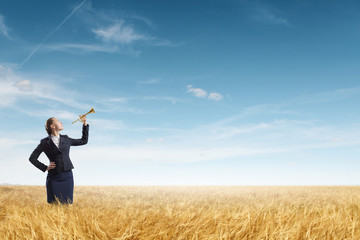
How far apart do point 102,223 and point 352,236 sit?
2.45m

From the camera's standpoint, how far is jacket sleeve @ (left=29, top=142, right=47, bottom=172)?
5742mm

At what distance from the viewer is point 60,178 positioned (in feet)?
18.8

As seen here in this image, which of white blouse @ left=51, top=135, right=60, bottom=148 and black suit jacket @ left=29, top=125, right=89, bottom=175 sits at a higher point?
white blouse @ left=51, top=135, right=60, bottom=148

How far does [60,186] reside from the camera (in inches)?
225

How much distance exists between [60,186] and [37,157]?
706 millimetres

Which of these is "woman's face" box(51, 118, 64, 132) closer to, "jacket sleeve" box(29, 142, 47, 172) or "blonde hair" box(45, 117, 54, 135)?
"blonde hair" box(45, 117, 54, 135)

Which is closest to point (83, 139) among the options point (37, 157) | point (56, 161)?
point (56, 161)

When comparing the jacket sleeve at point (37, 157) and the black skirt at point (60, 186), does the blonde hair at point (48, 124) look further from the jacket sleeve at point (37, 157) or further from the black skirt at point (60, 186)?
the black skirt at point (60, 186)

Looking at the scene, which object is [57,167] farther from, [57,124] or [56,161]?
[57,124]

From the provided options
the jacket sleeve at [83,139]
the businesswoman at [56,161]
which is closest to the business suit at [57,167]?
the businesswoman at [56,161]

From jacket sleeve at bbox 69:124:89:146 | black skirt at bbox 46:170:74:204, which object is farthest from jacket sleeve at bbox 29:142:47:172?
jacket sleeve at bbox 69:124:89:146

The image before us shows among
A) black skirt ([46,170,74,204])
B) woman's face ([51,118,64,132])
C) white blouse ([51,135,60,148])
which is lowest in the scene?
black skirt ([46,170,74,204])

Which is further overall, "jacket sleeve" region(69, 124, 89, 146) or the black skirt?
"jacket sleeve" region(69, 124, 89, 146)

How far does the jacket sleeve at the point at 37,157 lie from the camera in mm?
5742
